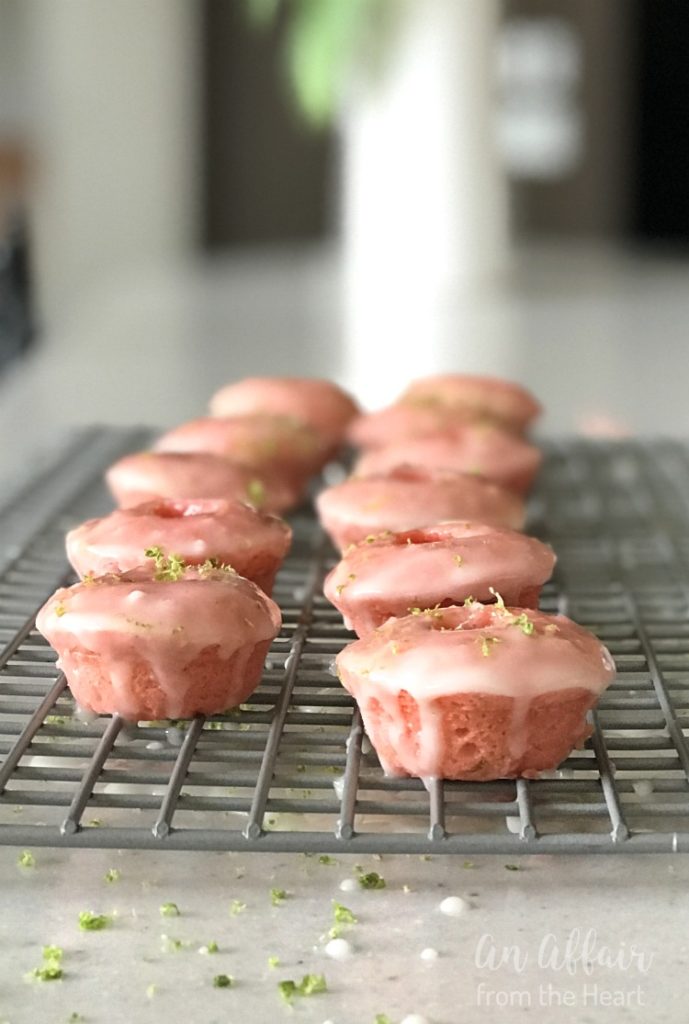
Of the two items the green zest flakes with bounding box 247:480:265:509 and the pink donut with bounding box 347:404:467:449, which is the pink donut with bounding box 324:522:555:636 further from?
the pink donut with bounding box 347:404:467:449

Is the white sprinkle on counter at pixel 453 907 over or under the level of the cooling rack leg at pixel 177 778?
under

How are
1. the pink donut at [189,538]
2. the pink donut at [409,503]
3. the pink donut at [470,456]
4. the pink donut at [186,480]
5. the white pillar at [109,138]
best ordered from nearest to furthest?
the pink donut at [189,538]
the pink donut at [409,503]
the pink donut at [186,480]
the pink donut at [470,456]
the white pillar at [109,138]

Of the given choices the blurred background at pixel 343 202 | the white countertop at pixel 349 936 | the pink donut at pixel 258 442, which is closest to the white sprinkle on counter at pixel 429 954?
the white countertop at pixel 349 936

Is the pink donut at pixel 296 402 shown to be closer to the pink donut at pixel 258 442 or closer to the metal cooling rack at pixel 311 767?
the pink donut at pixel 258 442

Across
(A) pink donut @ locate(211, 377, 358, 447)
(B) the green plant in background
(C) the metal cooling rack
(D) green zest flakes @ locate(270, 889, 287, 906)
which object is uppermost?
(B) the green plant in background

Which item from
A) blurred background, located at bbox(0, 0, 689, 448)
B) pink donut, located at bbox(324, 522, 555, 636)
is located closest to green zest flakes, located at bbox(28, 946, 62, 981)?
pink donut, located at bbox(324, 522, 555, 636)

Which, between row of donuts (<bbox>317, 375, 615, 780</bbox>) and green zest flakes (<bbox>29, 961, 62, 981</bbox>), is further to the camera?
row of donuts (<bbox>317, 375, 615, 780</bbox>)
